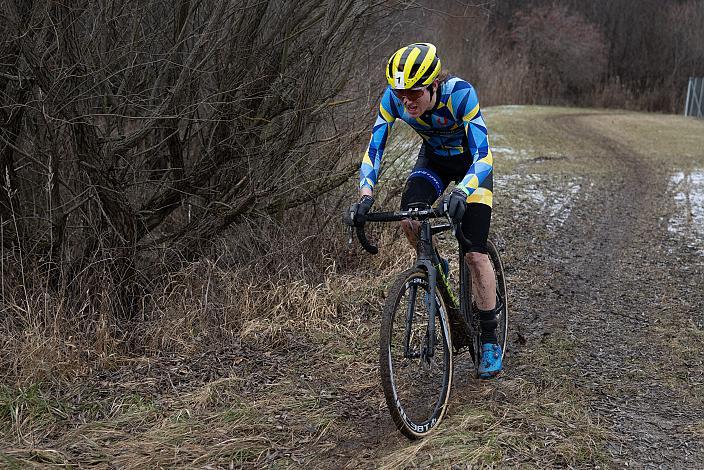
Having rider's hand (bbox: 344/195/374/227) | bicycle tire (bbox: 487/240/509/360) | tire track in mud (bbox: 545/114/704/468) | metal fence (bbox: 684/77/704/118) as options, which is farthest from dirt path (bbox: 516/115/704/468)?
metal fence (bbox: 684/77/704/118)

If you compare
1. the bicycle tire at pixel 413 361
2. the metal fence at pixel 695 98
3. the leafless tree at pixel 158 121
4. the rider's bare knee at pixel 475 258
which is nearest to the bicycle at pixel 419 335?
the bicycle tire at pixel 413 361

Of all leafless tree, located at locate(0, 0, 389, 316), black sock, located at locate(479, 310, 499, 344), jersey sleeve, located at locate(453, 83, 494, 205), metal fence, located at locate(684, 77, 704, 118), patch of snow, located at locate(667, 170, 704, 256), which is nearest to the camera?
jersey sleeve, located at locate(453, 83, 494, 205)

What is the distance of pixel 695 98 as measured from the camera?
39531mm

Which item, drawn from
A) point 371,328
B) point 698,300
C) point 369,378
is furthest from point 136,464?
point 698,300

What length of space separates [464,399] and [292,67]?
3762 mm

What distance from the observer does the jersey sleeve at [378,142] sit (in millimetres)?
4566

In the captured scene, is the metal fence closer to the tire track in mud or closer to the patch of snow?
the patch of snow

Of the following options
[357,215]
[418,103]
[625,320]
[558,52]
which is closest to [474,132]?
[418,103]

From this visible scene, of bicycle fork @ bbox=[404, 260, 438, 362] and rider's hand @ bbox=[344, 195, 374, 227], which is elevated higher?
rider's hand @ bbox=[344, 195, 374, 227]

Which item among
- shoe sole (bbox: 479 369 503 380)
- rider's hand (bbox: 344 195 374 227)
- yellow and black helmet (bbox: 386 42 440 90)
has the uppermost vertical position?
yellow and black helmet (bbox: 386 42 440 90)

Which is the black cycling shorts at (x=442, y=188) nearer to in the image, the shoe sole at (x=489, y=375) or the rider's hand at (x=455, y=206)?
the rider's hand at (x=455, y=206)

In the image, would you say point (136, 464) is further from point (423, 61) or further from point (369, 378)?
point (423, 61)

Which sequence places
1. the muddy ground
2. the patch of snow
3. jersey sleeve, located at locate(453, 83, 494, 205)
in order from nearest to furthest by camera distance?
1. the muddy ground
2. jersey sleeve, located at locate(453, 83, 494, 205)
3. the patch of snow

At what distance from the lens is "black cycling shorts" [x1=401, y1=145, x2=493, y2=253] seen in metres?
4.68
